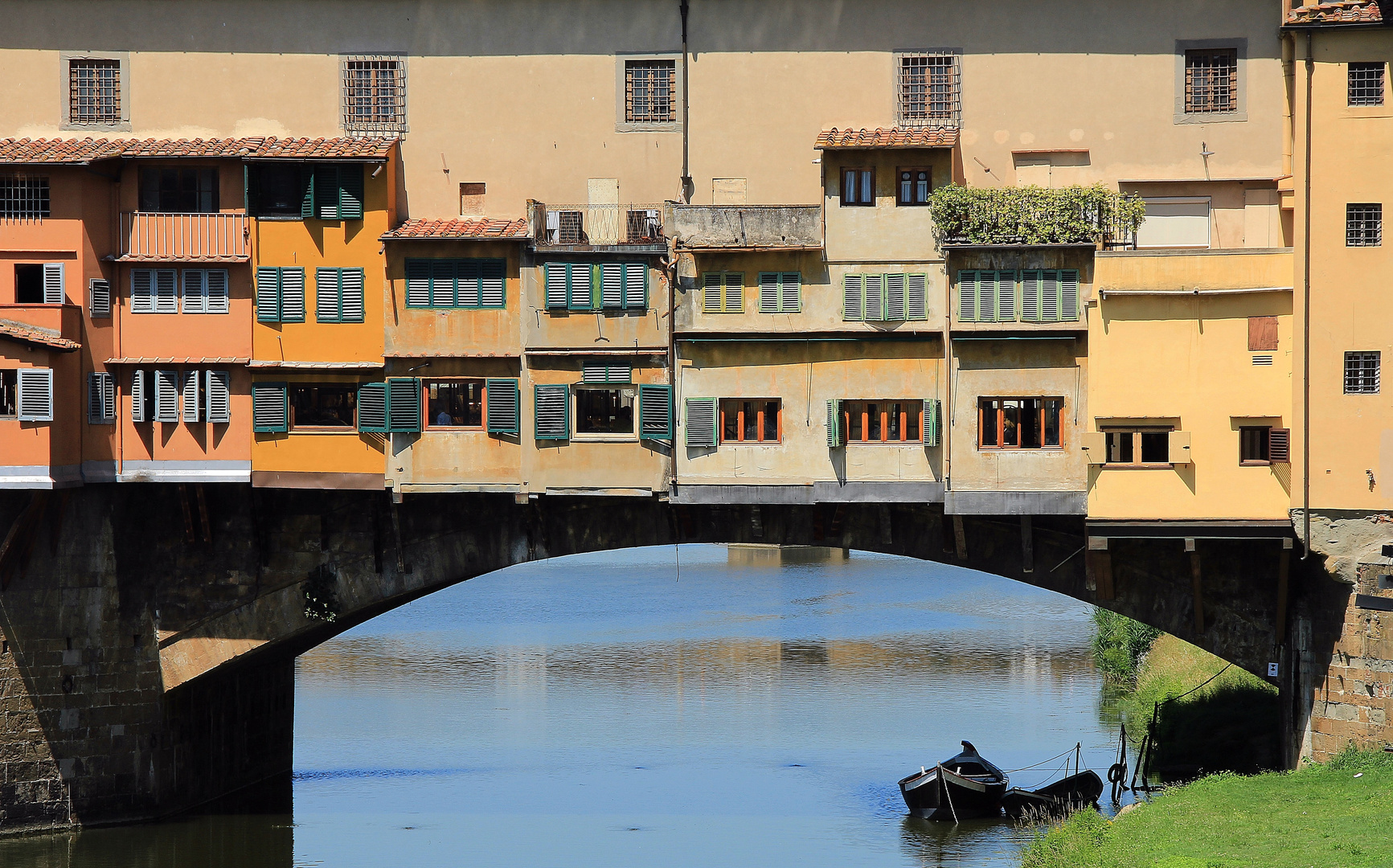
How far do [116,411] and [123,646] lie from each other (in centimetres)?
454

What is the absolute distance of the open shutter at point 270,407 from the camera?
1096 inches

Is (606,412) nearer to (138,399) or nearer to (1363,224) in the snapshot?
(138,399)

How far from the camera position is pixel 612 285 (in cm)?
2733

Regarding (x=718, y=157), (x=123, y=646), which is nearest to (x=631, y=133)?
(x=718, y=157)

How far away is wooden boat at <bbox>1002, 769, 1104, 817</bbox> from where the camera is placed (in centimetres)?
2988

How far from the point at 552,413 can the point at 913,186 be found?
23.9 ft

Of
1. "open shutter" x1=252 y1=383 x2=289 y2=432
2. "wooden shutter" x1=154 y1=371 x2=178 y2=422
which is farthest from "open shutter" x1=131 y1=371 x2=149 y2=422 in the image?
"open shutter" x1=252 y1=383 x2=289 y2=432

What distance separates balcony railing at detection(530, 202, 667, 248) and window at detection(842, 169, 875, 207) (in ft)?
10.7

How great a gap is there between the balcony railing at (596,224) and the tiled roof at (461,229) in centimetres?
39

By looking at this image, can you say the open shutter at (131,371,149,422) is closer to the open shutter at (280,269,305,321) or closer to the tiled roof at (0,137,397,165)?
the open shutter at (280,269,305,321)

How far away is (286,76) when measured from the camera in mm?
28625

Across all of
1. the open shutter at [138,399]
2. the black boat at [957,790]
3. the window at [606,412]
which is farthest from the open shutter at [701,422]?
the open shutter at [138,399]

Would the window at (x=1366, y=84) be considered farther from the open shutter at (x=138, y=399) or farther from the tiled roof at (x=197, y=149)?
the open shutter at (x=138, y=399)

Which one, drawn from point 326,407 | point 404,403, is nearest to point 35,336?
point 326,407
